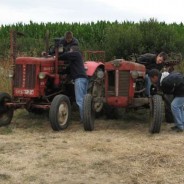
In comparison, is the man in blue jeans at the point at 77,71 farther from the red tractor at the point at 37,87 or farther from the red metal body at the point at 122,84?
the red metal body at the point at 122,84

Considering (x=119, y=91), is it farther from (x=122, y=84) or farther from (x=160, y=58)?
(x=160, y=58)

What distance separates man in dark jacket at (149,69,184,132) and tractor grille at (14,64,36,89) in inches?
88.6

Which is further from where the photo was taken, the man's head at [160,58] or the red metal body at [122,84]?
the man's head at [160,58]

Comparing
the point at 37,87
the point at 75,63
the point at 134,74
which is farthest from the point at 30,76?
the point at 134,74

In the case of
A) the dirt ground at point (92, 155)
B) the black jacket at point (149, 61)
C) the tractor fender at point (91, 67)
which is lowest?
the dirt ground at point (92, 155)

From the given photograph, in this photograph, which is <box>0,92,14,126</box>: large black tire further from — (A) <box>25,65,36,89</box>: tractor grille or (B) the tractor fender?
(B) the tractor fender

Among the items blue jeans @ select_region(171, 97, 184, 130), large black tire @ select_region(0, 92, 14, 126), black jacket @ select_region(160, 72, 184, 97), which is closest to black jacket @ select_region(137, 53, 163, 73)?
black jacket @ select_region(160, 72, 184, 97)

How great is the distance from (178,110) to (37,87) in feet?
8.79

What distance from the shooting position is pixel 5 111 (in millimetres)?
9633

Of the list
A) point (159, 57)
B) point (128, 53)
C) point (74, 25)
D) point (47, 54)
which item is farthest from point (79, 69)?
point (74, 25)

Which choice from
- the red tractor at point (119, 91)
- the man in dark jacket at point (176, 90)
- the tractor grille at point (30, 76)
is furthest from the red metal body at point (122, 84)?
the tractor grille at point (30, 76)

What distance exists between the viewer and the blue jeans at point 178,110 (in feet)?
29.0

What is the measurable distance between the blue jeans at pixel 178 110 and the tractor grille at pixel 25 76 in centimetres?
267

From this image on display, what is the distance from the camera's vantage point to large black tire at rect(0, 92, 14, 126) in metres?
9.45
